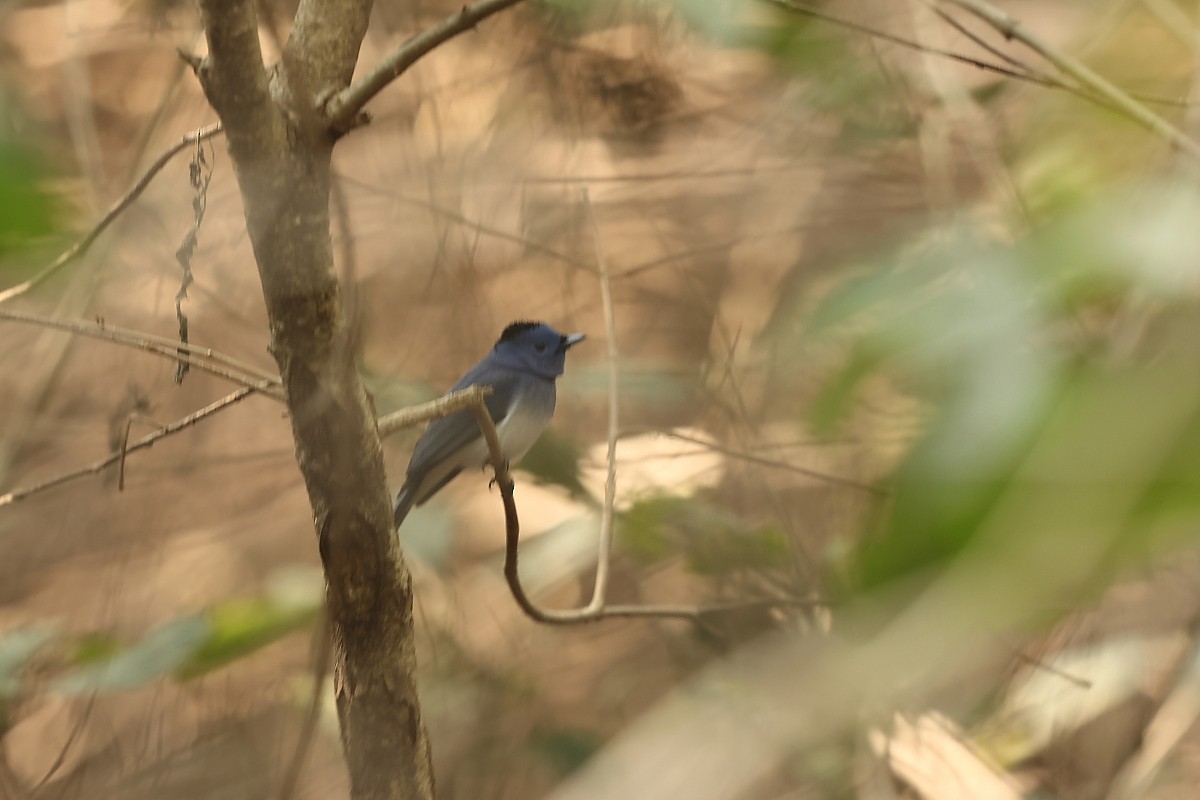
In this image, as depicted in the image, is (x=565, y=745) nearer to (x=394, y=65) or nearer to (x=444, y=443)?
(x=444, y=443)

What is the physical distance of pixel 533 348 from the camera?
1.37 meters

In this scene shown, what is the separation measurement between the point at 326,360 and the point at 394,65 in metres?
0.16

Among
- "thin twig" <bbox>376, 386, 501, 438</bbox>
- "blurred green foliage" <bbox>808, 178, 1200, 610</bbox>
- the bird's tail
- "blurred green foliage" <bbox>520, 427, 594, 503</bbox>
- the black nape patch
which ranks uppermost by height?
"blurred green foliage" <bbox>808, 178, 1200, 610</bbox>

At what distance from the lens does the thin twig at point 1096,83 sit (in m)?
0.38

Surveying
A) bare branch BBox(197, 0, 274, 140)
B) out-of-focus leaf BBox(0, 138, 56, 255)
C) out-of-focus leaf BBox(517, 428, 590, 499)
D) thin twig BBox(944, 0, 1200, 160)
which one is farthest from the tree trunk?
out-of-focus leaf BBox(517, 428, 590, 499)

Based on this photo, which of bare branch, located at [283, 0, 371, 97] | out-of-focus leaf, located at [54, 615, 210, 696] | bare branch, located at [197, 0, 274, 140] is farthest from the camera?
out-of-focus leaf, located at [54, 615, 210, 696]

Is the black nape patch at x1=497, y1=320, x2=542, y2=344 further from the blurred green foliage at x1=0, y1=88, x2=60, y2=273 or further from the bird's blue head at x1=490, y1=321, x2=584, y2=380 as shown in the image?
the blurred green foliage at x1=0, y1=88, x2=60, y2=273

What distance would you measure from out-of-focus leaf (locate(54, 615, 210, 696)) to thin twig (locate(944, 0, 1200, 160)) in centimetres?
104

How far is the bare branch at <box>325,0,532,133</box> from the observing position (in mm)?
584

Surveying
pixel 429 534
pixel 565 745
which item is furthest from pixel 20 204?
pixel 565 745

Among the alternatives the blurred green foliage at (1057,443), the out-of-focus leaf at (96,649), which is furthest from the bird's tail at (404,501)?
the blurred green foliage at (1057,443)

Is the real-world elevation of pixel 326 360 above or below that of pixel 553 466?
above

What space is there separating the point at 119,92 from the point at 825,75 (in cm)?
145

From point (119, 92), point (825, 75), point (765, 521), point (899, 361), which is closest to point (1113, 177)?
point (899, 361)
